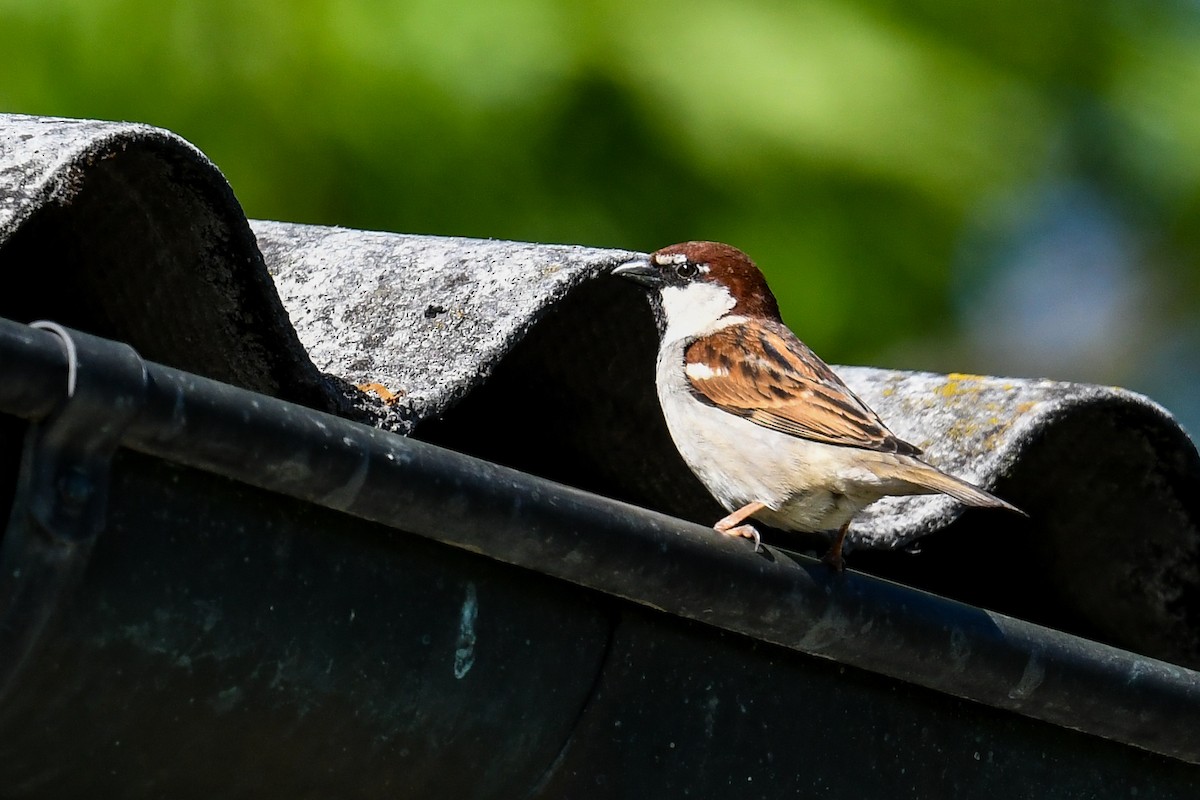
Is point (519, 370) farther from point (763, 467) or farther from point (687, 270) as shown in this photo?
point (687, 270)

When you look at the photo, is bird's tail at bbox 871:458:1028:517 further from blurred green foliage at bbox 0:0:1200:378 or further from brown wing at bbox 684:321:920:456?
blurred green foliage at bbox 0:0:1200:378

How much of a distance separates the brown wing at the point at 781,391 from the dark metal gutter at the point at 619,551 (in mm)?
543

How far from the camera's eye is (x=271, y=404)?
1.65m

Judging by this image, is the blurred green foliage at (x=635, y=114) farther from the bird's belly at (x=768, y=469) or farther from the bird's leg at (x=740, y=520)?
the bird's leg at (x=740, y=520)

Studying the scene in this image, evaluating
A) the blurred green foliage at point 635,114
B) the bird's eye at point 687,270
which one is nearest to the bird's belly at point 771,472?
the bird's eye at point 687,270

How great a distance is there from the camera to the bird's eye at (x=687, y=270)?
3.22 m

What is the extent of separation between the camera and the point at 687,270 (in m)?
3.33

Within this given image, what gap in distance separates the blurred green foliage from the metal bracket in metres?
2.71

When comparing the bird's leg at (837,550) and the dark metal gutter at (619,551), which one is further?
the bird's leg at (837,550)

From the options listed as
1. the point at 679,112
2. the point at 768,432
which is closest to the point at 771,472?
the point at 768,432

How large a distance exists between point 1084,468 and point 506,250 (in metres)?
1.09

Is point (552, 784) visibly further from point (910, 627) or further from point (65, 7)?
point (65, 7)

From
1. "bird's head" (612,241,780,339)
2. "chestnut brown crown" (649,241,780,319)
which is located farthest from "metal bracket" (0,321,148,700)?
"chestnut brown crown" (649,241,780,319)

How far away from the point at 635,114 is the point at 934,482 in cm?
211
